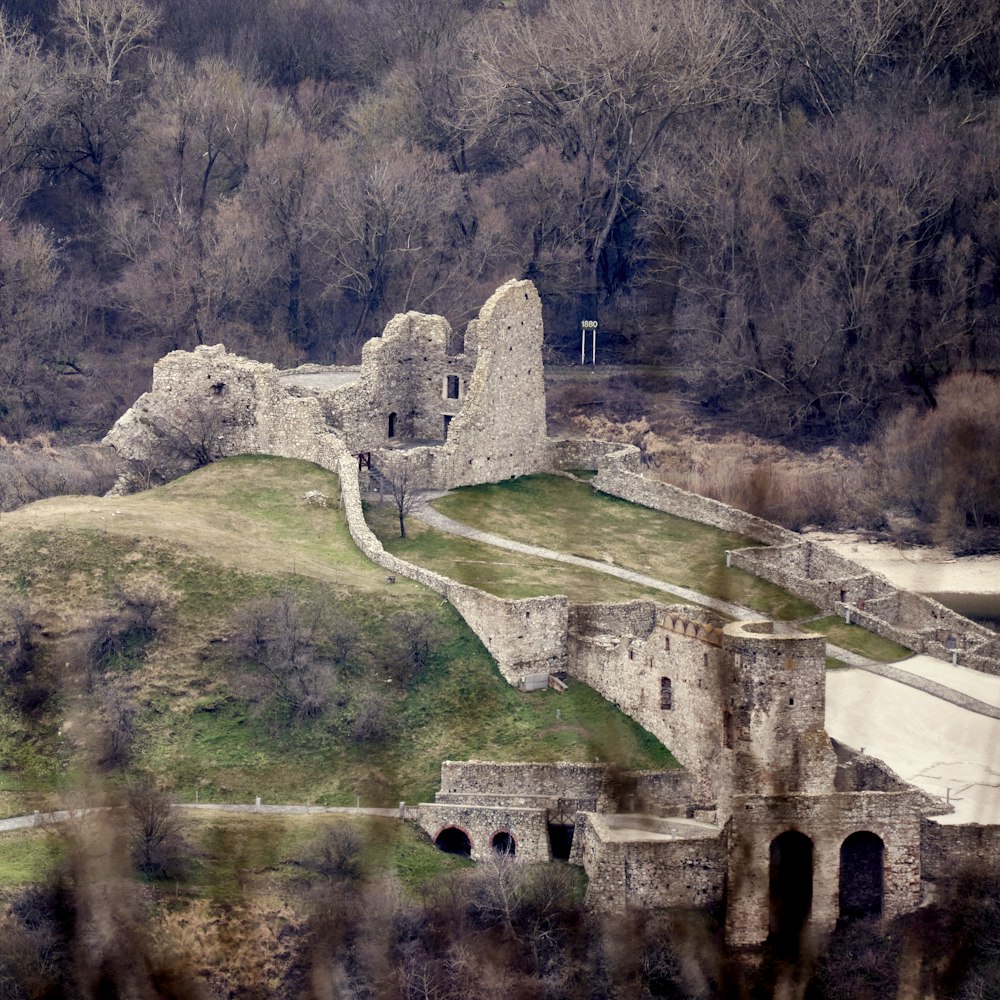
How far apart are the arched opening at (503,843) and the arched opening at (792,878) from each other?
7.32 metres

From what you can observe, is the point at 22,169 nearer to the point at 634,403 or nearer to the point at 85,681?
the point at 634,403

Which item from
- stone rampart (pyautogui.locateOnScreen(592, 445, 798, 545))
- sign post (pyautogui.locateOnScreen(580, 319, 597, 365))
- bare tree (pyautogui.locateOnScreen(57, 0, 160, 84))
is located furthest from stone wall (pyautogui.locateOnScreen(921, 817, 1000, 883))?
bare tree (pyautogui.locateOnScreen(57, 0, 160, 84))

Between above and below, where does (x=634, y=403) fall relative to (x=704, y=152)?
below

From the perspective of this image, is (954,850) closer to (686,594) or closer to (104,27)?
(686,594)

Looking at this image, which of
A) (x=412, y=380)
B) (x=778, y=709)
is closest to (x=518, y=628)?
(x=778, y=709)

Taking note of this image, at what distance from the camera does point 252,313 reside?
123m

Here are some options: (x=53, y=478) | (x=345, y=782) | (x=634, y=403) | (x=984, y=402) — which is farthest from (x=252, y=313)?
(x=345, y=782)

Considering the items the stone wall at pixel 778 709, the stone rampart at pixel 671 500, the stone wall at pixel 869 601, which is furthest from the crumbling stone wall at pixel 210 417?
the stone wall at pixel 778 709

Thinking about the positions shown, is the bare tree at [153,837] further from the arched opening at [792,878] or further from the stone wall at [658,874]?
the arched opening at [792,878]

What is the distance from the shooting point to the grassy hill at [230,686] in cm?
7819

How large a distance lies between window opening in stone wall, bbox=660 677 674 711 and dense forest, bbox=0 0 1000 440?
1430 inches

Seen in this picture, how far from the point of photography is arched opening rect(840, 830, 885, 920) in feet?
239

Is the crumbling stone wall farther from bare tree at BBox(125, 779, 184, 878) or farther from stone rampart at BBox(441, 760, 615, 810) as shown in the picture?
bare tree at BBox(125, 779, 184, 878)

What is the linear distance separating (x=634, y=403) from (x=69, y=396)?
71.2ft
